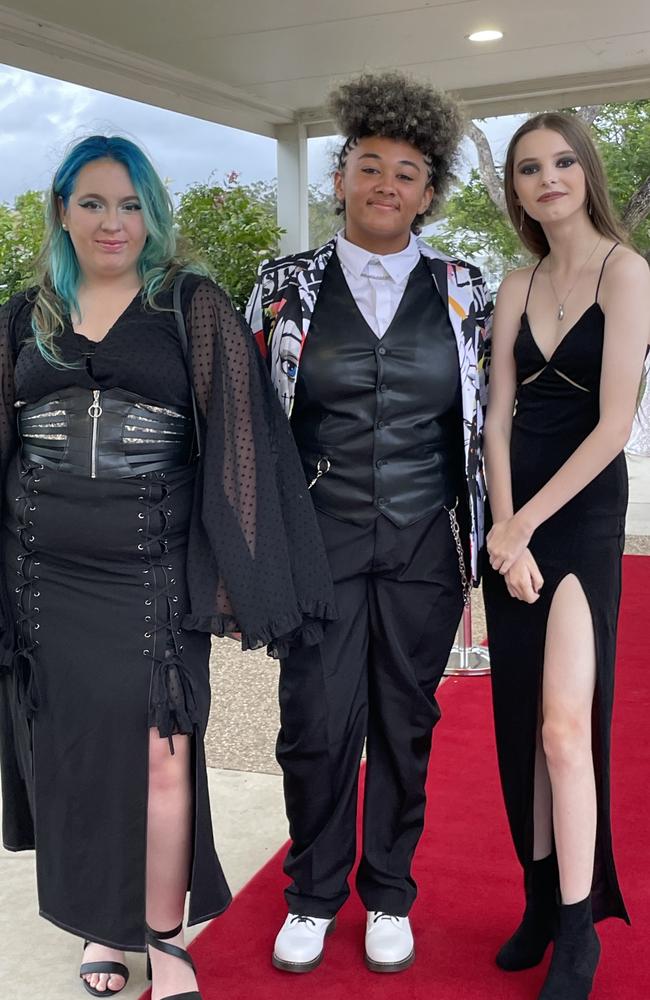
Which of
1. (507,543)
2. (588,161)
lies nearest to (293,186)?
(588,161)

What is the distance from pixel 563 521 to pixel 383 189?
2.57 ft

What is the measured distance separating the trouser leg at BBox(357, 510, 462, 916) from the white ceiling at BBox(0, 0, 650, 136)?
316 cm

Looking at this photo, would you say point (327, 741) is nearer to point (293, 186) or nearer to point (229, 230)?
point (229, 230)

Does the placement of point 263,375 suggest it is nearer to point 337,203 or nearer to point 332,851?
point 337,203

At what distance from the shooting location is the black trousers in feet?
7.83

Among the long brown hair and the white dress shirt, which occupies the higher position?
the long brown hair

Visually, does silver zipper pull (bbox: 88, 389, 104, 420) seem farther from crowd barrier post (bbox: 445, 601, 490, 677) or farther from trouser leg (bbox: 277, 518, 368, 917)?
crowd barrier post (bbox: 445, 601, 490, 677)

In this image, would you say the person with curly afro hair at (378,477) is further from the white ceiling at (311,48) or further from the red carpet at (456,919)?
the white ceiling at (311,48)

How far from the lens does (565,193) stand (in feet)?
7.27

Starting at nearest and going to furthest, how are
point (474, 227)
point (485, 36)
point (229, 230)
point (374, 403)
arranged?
point (374, 403), point (485, 36), point (474, 227), point (229, 230)

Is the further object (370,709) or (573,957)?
(370,709)

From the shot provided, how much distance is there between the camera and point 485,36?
601 centimetres

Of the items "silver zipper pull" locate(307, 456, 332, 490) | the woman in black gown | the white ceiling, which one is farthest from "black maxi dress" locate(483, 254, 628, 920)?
the white ceiling

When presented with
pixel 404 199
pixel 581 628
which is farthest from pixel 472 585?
pixel 404 199
